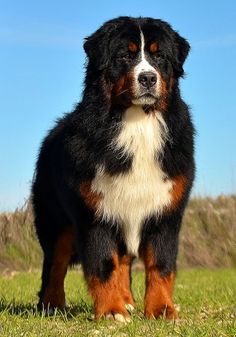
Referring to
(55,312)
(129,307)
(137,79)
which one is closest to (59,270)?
(129,307)

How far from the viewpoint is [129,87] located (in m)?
5.88

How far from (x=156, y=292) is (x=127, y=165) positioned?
3.44 feet

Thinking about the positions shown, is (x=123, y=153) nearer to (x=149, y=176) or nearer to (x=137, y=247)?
(x=149, y=176)

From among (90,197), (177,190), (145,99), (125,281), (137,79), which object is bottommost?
(125,281)

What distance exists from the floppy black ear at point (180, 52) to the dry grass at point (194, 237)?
33.4ft

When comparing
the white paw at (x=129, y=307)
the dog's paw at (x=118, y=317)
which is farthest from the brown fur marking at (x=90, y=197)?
the white paw at (x=129, y=307)

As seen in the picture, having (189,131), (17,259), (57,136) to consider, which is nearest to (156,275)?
(189,131)

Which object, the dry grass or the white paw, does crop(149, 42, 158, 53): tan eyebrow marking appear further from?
the dry grass

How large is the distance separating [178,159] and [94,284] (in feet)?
3.97

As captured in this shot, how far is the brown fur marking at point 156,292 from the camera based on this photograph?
6.08m

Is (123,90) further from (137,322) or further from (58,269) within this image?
(58,269)

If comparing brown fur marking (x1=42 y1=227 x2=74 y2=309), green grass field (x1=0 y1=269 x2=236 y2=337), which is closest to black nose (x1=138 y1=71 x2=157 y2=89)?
green grass field (x1=0 y1=269 x2=236 y2=337)

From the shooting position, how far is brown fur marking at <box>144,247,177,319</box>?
6.08 meters

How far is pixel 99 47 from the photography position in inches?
246
